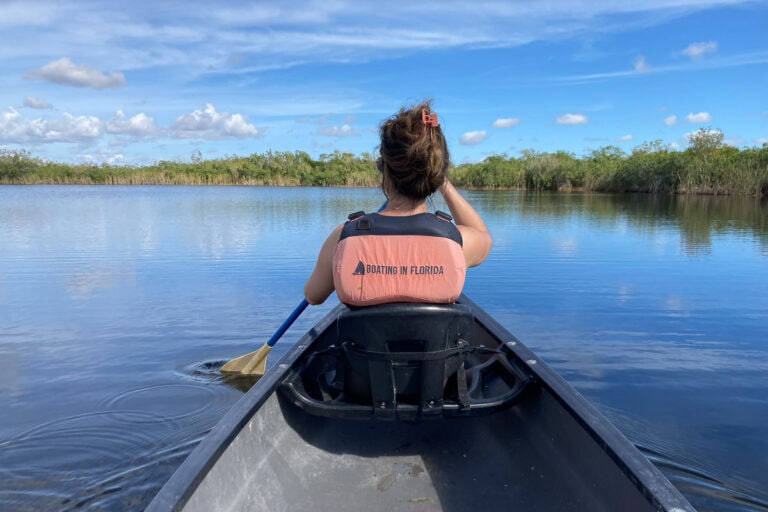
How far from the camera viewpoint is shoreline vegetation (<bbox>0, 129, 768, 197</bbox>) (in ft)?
113

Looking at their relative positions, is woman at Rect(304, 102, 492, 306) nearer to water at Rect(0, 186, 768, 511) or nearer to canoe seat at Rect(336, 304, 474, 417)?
canoe seat at Rect(336, 304, 474, 417)

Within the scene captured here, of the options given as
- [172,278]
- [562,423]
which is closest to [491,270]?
[172,278]

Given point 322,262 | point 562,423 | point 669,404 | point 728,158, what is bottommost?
point 669,404

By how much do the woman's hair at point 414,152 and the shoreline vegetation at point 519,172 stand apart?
1159 inches

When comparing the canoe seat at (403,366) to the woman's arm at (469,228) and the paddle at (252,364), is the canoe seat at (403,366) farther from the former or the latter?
the paddle at (252,364)

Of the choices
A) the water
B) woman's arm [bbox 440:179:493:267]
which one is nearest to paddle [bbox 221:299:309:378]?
the water

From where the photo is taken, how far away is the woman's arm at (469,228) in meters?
2.53

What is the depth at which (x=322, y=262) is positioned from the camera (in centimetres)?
246

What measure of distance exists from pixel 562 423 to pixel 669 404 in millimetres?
2457

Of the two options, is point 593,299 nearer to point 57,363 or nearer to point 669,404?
point 669,404

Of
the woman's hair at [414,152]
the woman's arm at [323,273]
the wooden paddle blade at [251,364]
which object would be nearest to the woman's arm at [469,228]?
the woman's hair at [414,152]

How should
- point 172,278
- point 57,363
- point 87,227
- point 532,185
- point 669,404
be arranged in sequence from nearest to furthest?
point 669,404, point 57,363, point 172,278, point 87,227, point 532,185

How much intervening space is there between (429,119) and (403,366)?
103 centimetres

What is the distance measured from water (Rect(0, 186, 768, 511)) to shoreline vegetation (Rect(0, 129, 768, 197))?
22.4 m
